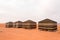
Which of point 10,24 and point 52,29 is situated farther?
point 10,24

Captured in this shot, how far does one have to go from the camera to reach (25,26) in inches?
1093

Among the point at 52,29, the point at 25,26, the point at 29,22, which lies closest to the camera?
the point at 52,29

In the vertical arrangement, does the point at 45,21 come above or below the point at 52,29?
above

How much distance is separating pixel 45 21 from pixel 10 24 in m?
16.8

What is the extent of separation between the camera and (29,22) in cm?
2606

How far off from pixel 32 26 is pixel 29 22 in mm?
1347

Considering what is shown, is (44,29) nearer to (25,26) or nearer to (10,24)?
(25,26)

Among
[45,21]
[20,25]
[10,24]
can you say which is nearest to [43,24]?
[45,21]

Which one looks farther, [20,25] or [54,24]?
[20,25]

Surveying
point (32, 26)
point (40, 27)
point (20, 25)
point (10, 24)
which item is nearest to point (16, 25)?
point (20, 25)

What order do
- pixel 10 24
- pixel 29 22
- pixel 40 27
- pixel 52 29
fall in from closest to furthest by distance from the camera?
pixel 52 29 → pixel 40 27 → pixel 29 22 → pixel 10 24

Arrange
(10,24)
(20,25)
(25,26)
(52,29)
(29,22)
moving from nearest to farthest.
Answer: (52,29)
(29,22)
(25,26)
(20,25)
(10,24)

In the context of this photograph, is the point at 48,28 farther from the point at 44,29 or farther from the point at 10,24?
the point at 10,24

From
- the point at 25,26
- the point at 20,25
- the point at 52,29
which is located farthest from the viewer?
the point at 20,25
